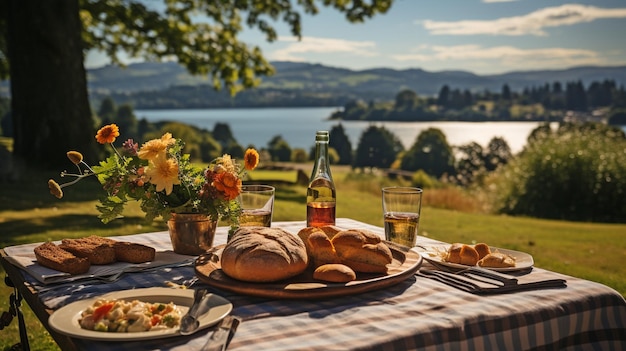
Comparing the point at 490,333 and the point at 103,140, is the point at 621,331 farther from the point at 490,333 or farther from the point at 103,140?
the point at 103,140

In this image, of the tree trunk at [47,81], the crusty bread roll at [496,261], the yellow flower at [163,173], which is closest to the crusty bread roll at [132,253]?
the yellow flower at [163,173]

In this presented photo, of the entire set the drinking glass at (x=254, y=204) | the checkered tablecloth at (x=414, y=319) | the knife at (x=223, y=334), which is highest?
the drinking glass at (x=254, y=204)

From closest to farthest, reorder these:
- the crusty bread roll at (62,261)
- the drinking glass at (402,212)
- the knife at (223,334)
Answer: the knife at (223,334) → the crusty bread roll at (62,261) → the drinking glass at (402,212)

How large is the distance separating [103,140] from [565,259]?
7.22m

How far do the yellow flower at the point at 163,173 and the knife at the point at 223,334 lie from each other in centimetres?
78

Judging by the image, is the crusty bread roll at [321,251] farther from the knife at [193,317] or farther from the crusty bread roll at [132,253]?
the crusty bread roll at [132,253]

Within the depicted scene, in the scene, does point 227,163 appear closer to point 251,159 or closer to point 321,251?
point 251,159

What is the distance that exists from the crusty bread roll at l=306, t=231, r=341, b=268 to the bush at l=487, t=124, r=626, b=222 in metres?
14.1

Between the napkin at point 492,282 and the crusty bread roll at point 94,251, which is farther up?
the crusty bread roll at point 94,251

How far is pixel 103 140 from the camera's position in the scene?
251cm

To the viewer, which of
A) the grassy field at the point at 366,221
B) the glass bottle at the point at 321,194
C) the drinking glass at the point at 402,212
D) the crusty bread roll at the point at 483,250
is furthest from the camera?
the grassy field at the point at 366,221

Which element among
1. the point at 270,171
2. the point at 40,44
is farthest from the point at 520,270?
the point at 270,171

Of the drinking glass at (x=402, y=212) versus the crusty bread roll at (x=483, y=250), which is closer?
the crusty bread roll at (x=483, y=250)

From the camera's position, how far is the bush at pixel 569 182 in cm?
1484
